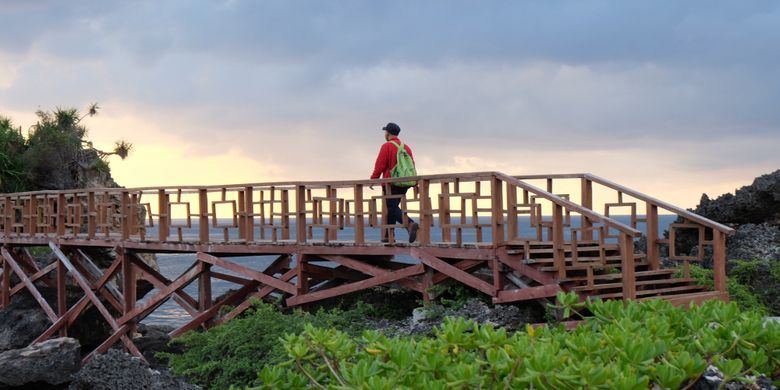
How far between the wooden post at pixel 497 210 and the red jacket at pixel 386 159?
216 centimetres

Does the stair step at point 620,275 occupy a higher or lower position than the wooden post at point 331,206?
lower

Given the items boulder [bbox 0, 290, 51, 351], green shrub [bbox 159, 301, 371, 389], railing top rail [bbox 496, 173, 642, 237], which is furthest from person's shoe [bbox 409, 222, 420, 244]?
boulder [bbox 0, 290, 51, 351]

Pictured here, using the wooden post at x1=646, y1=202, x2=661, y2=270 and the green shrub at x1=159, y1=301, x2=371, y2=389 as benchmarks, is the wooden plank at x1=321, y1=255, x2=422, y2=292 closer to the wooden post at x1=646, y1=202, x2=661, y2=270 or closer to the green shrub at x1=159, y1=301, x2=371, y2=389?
the green shrub at x1=159, y1=301, x2=371, y2=389

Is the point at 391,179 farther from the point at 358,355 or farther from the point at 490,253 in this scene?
the point at 358,355

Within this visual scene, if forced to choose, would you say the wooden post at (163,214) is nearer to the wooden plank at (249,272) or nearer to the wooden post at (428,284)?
the wooden plank at (249,272)

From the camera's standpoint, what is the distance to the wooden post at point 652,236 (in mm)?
11672

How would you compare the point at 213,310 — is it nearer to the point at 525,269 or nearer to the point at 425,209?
the point at 425,209

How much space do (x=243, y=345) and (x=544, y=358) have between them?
8.05 meters

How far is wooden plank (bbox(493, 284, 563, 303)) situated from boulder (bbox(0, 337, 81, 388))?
7.02 m

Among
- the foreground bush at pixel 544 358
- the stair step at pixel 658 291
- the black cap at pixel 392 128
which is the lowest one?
the stair step at pixel 658 291

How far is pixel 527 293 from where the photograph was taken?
11.0m

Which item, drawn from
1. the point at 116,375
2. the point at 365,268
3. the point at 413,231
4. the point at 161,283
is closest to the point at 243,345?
the point at 365,268

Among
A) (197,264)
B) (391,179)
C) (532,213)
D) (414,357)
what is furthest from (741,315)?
(197,264)

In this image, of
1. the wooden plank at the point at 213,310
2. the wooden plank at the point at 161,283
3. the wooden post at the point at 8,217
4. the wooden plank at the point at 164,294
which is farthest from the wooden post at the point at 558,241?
the wooden post at the point at 8,217
